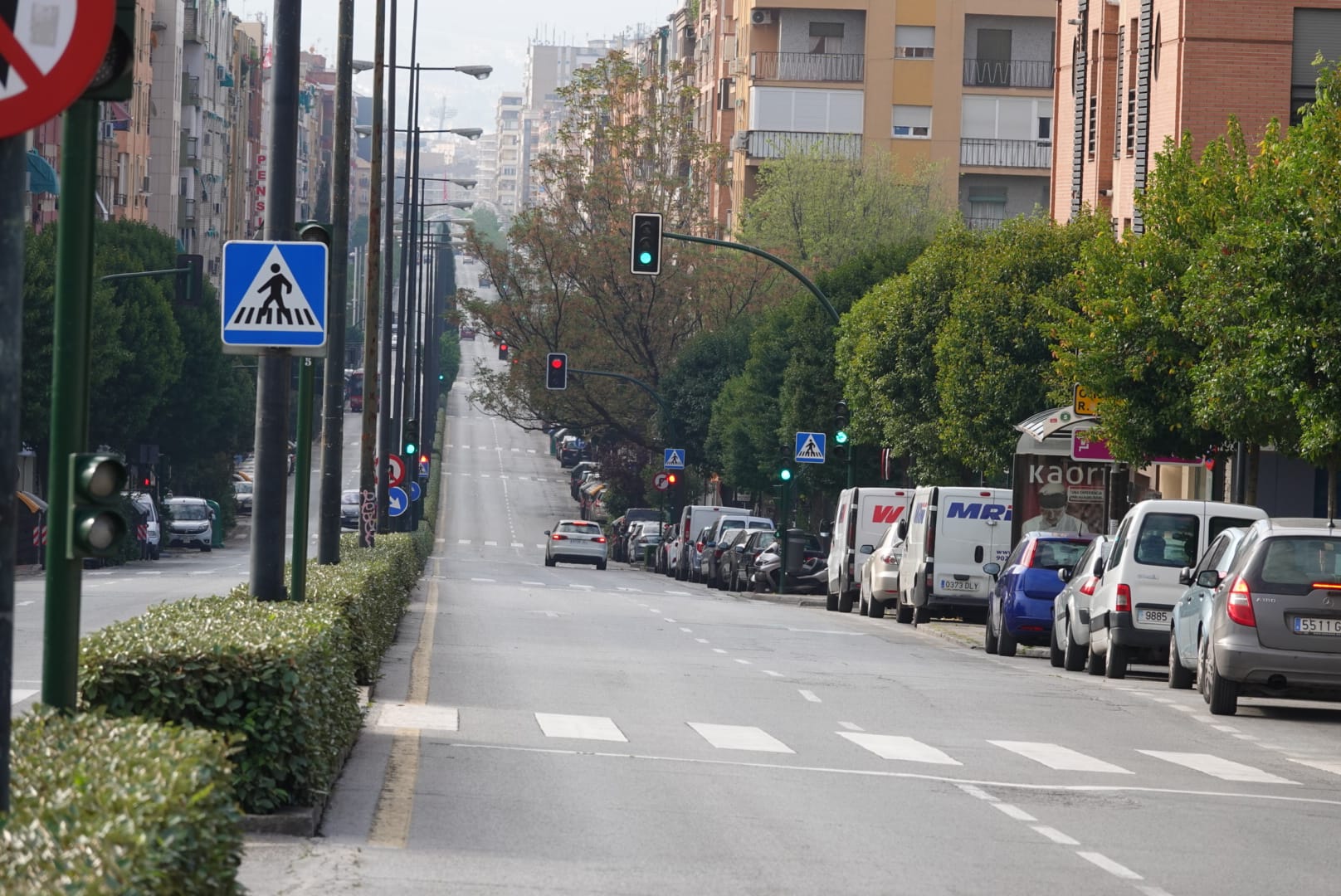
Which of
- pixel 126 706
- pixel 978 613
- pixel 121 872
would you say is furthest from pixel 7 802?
pixel 978 613

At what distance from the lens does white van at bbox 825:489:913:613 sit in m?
41.3

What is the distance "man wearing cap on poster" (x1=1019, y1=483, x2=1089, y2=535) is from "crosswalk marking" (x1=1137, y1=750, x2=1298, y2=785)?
19996mm

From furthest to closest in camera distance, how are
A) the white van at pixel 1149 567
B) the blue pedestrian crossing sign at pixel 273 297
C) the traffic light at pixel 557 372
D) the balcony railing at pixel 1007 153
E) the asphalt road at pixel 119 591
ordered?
1. the balcony railing at pixel 1007 153
2. the traffic light at pixel 557 372
3. the white van at pixel 1149 567
4. the asphalt road at pixel 119 591
5. the blue pedestrian crossing sign at pixel 273 297

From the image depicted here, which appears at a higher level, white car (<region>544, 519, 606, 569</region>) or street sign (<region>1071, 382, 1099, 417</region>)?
street sign (<region>1071, 382, 1099, 417</region>)

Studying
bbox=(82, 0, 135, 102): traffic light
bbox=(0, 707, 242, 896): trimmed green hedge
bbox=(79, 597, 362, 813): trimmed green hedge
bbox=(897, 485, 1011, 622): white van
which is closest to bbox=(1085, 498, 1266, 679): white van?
bbox=(897, 485, 1011, 622): white van

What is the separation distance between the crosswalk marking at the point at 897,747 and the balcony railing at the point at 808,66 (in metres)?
77.6

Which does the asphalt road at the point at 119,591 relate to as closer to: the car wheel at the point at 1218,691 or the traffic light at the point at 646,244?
the traffic light at the point at 646,244

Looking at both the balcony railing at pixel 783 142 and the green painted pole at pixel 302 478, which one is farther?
the balcony railing at pixel 783 142

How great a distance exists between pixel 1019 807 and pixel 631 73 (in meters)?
64.1

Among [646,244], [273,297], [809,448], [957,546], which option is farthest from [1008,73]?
[273,297]

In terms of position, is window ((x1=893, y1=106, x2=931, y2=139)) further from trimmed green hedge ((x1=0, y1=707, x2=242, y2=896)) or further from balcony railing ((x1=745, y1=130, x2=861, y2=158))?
trimmed green hedge ((x1=0, y1=707, x2=242, y2=896))

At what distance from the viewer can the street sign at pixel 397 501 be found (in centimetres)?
5041

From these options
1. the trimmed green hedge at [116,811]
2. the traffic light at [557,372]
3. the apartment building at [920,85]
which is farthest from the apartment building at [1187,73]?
the apartment building at [920,85]

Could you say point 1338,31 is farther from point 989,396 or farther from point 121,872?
point 121,872
